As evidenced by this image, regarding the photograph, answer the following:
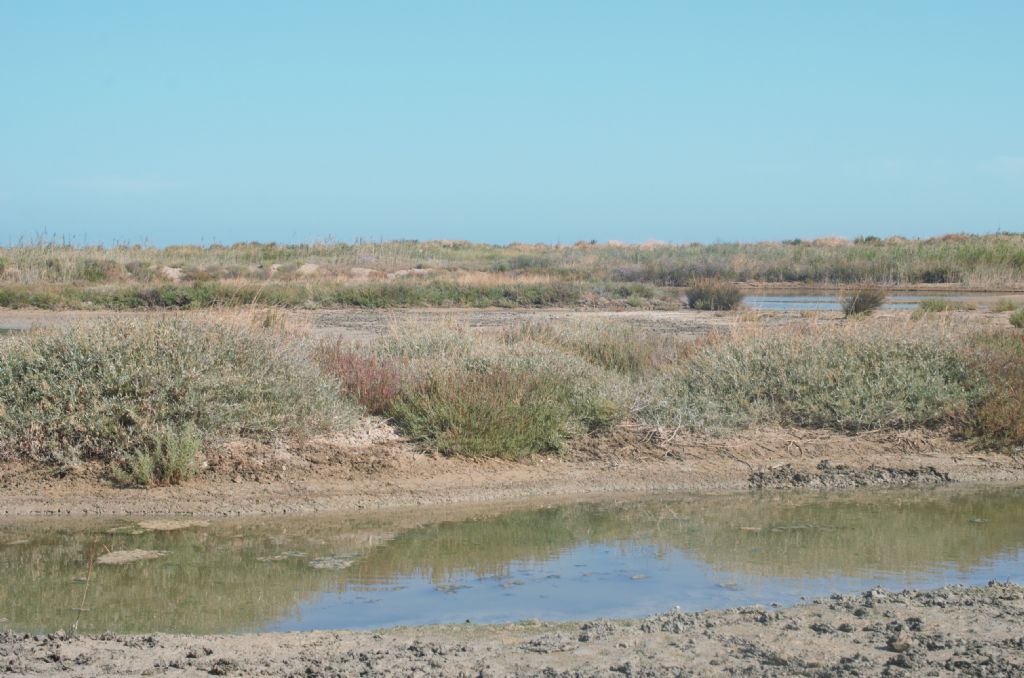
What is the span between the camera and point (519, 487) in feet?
43.4

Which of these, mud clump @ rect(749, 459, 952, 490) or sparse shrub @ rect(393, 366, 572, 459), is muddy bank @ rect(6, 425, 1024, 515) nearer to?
mud clump @ rect(749, 459, 952, 490)

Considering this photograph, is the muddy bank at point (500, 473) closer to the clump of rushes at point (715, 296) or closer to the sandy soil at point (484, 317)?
the sandy soil at point (484, 317)

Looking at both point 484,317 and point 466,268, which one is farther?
point 466,268

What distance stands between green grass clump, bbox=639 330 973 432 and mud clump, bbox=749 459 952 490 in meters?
1.09

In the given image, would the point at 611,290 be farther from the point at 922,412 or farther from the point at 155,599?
the point at 155,599

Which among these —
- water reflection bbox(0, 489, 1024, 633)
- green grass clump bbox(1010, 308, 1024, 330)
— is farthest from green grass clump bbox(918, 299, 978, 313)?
water reflection bbox(0, 489, 1024, 633)

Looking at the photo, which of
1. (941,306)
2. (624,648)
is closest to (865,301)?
(941,306)

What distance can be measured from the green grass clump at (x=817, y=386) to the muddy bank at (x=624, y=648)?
7.15 metres

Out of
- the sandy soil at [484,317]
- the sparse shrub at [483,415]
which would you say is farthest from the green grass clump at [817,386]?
the sandy soil at [484,317]

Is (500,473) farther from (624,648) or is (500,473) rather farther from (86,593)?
(624,648)

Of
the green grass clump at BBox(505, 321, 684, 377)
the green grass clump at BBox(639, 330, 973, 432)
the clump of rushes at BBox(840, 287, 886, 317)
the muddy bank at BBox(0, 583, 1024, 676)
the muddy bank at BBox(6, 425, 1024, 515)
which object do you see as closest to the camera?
the muddy bank at BBox(0, 583, 1024, 676)

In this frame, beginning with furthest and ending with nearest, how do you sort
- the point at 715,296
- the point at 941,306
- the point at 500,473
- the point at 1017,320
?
the point at 715,296 < the point at 941,306 < the point at 1017,320 < the point at 500,473

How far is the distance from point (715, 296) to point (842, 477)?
78.2 ft

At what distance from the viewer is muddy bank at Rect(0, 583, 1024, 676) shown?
668 cm
